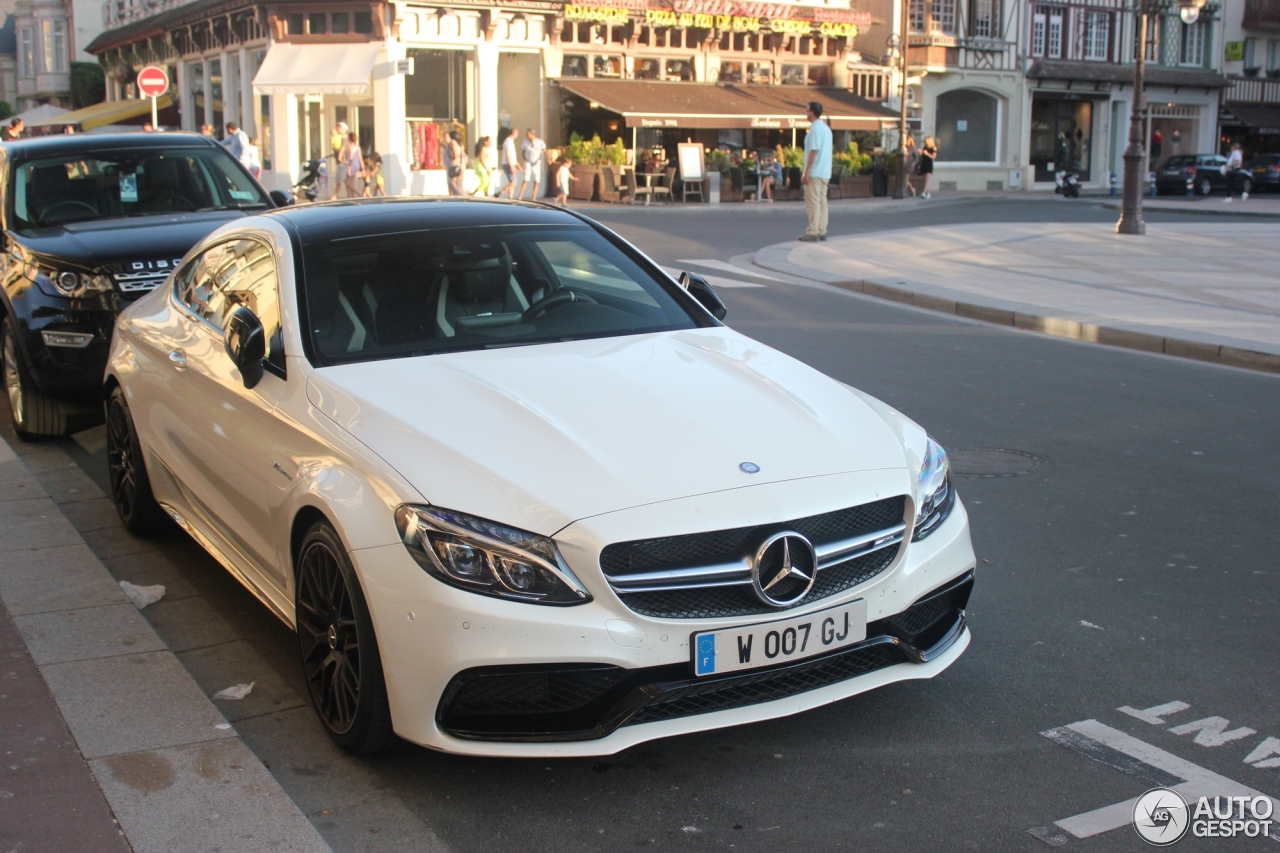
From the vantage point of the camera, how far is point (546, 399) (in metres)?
4.02

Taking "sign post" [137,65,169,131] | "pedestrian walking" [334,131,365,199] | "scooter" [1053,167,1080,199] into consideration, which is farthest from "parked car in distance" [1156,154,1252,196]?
"sign post" [137,65,169,131]

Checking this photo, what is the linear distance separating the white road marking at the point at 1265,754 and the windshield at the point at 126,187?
24.4ft

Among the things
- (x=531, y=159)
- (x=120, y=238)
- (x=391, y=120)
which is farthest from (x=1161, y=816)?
(x=391, y=120)

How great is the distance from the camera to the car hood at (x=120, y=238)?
779 cm

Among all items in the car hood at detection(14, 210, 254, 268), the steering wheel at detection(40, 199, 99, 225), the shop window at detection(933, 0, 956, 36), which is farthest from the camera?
the shop window at detection(933, 0, 956, 36)

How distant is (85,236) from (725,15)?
116 ft

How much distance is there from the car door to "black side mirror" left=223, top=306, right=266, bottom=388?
4 centimetres

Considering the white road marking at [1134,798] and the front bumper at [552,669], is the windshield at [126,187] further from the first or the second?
the white road marking at [1134,798]

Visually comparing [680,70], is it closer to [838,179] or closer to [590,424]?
[838,179]

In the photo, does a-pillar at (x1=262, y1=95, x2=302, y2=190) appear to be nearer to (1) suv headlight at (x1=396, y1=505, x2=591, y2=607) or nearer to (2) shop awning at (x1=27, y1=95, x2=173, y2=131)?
(2) shop awning at (x1=27, y1=95, x2=173, y2=131)

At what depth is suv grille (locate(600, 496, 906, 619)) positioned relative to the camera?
340cm

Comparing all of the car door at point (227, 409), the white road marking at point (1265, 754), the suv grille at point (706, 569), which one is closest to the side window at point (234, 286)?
the car door at point (227, 409)

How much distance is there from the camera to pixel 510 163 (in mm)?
32500

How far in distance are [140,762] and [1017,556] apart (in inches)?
139
